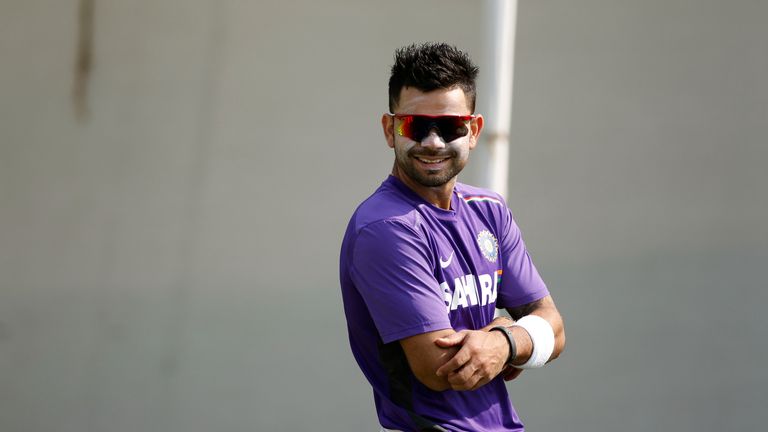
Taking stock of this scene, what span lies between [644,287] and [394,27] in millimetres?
1753

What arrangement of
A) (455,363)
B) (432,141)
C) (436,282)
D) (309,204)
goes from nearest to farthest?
(455,363), (436,282), (432,141), (309,204)

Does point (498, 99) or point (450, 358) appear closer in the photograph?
point (450, 358)

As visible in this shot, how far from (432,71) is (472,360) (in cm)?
→ 77

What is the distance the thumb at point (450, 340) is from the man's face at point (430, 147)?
430 millimetres

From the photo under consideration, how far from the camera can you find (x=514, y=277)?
2.76 m

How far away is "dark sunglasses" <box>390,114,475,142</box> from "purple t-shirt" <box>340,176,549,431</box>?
Result: 0.14 meters

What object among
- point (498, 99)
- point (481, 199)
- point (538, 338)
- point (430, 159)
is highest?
point (498, 99)

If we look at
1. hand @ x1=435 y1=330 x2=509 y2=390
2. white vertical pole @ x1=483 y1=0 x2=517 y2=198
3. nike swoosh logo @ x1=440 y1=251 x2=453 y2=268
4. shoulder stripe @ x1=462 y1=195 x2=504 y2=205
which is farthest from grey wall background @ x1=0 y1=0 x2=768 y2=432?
hand @ x1=435 y1=330 x2=509 y2=390

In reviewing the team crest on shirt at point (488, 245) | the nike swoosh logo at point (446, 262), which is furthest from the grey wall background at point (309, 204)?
the nike swoosh logo at point (446, 262)

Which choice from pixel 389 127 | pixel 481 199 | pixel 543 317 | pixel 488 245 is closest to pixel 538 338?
pixel 543 317

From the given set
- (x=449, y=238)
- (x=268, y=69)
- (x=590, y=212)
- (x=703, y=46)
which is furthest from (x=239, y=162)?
(x=703, y=46)

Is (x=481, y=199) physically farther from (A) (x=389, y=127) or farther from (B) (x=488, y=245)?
(A) (x=389, y=127)

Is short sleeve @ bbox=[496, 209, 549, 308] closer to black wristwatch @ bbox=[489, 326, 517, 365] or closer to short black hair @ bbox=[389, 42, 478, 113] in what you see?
black wristwatch @ bbox=[489, 326, 517, 365]

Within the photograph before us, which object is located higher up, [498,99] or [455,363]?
[498,99]
